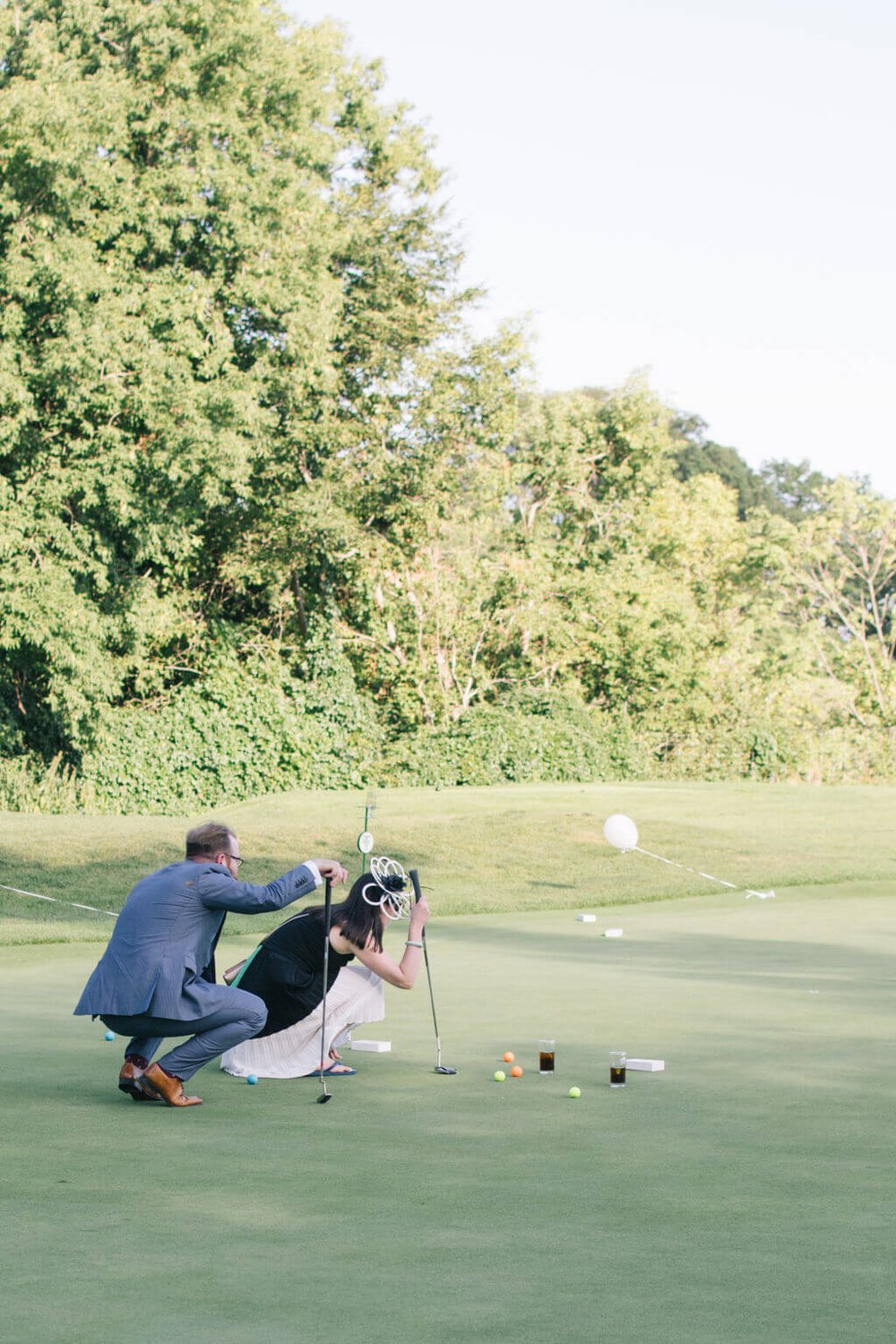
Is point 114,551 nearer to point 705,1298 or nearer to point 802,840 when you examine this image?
point 802,840

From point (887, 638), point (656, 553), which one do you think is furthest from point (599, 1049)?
point (887, 638)

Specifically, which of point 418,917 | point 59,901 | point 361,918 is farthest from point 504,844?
point 361,918

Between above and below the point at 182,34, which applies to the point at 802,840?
below

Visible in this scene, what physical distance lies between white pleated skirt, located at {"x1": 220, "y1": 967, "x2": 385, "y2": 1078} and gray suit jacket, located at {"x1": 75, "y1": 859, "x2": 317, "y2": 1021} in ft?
2.44

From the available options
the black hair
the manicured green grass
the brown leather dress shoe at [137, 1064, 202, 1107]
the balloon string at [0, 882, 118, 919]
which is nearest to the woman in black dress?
the black hair

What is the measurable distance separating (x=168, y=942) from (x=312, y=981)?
3.40 feet

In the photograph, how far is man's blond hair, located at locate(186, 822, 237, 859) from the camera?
825cm

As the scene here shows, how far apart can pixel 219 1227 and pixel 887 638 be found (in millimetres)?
50911

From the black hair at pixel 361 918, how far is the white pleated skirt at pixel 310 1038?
0.41m

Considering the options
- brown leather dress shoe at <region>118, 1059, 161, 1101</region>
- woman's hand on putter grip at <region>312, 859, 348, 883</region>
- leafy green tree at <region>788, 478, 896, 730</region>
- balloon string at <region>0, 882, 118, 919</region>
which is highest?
leafy green tree at <region>788, 478, 896, 730</region>

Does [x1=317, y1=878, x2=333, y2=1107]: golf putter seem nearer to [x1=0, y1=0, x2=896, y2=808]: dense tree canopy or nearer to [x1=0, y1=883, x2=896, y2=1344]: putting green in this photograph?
[x1=0, y1=883, x2=896, y2=1344]: putting green

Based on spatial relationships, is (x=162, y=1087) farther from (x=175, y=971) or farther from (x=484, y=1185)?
(x=484, y=1185)

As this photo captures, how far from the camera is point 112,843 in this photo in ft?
75.4

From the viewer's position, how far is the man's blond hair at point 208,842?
325 inches
